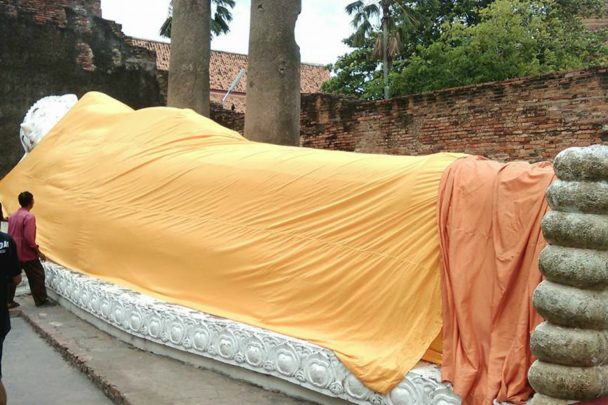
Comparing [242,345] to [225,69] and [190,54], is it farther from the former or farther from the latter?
[225,69]

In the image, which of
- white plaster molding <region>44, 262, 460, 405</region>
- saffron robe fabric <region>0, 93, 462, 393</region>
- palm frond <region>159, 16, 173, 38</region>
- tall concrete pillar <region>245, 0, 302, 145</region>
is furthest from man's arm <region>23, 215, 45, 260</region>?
palm frond <region>159, 16, 173, 38</region>

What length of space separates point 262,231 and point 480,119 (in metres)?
5.26

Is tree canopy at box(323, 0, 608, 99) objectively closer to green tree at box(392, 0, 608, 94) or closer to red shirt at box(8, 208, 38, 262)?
green tree at box(392, 0, 608, 94)

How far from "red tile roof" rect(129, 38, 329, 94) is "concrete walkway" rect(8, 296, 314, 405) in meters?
17.5

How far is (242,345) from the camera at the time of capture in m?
3.25

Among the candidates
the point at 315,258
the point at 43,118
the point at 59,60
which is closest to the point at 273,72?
the point at 43,118

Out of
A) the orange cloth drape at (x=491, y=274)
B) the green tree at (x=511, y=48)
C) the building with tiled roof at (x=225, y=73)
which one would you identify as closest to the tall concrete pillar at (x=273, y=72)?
the orange cloth drape at (x=491, y=274)

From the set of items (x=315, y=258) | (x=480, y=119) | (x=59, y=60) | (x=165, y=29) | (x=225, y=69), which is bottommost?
(x=315, y=258)

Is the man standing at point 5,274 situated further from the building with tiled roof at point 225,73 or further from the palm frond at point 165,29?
Answer: the palm frond at point 165,29

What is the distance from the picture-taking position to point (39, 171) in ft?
17.8

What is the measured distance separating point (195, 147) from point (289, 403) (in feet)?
6.44

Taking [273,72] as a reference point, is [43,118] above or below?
below

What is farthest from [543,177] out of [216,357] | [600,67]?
[600,67]

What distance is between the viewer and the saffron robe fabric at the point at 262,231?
9.16ft
